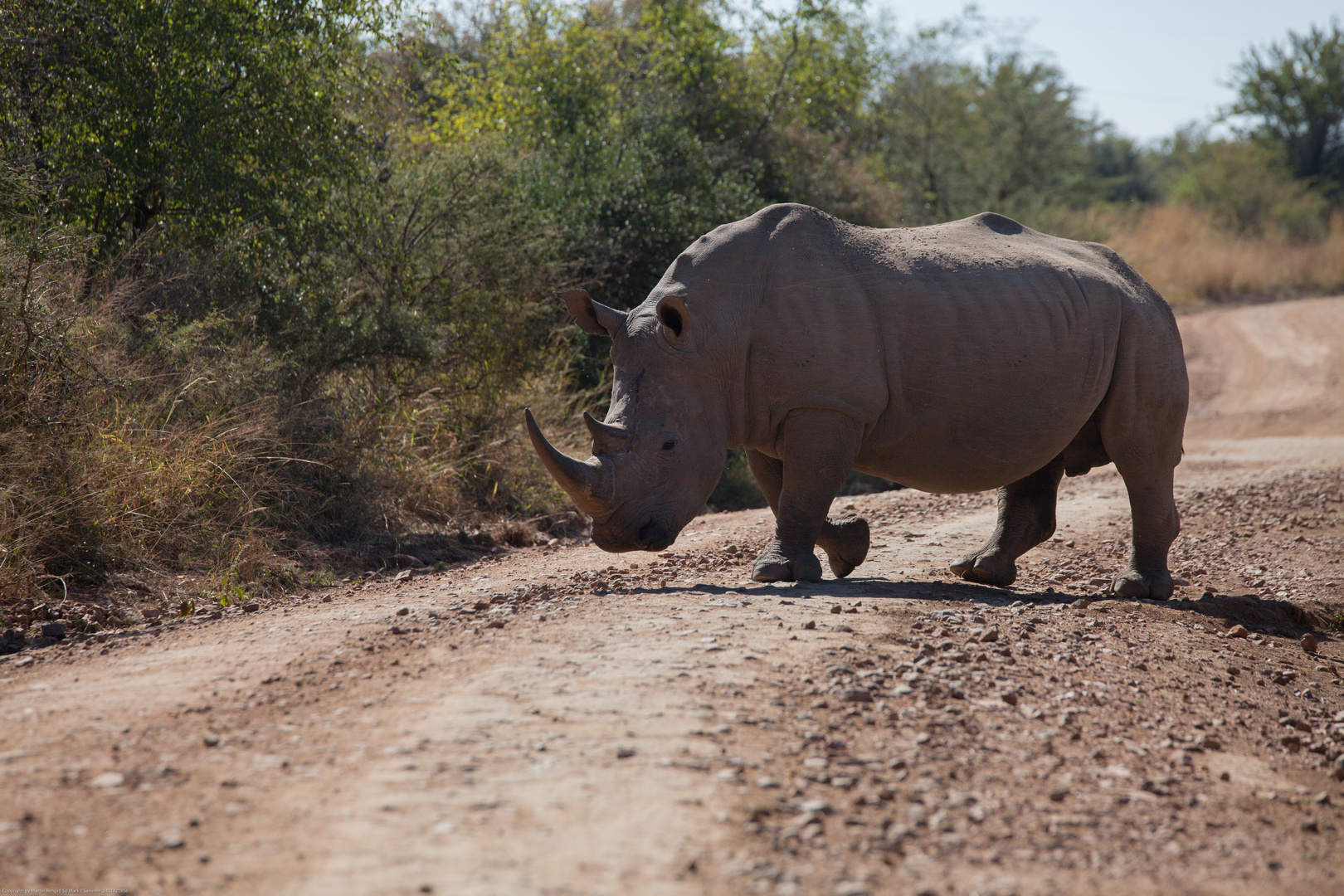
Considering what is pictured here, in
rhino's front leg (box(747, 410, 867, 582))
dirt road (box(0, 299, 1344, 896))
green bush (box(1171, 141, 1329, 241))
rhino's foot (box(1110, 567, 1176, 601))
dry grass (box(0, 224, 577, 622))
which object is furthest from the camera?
green bush (box(1171, 141, 1329, 241))

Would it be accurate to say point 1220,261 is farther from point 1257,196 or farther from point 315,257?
point 315,257

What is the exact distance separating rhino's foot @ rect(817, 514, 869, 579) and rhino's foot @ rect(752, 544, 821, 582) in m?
0.43

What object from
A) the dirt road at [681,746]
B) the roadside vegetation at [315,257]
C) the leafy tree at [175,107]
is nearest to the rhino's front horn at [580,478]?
the dirt road at [681,746]

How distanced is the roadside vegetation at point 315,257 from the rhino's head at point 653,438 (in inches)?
95.9

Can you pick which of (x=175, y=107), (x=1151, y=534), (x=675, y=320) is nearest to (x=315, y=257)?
(x=175, y=107)

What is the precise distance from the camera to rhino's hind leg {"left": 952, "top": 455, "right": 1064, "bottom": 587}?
7352 millimetres

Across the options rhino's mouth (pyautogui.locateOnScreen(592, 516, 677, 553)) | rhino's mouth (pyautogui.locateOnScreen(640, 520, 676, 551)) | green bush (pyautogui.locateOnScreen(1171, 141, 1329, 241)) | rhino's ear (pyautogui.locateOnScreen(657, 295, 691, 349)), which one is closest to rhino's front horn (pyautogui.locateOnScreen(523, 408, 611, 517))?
rhino's mouth (pyautogui.locateOnScreen(592, 516, 677, 553))

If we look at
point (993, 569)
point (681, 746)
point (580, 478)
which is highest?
point (580, 478)

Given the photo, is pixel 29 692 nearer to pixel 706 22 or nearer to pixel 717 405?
pixel 717 405

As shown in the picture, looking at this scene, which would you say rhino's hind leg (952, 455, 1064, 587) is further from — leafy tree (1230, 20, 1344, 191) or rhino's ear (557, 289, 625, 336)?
leafy tree (1230, 20, 1344, 191)

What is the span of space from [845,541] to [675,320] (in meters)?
1.74

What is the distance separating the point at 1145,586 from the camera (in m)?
7.00

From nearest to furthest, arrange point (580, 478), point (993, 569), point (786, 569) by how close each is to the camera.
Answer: point (580, 478) < point (786, 569) < point (993, 569)

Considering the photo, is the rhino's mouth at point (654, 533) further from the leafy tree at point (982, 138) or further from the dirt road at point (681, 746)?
the leafy tree at point (982, 138)
